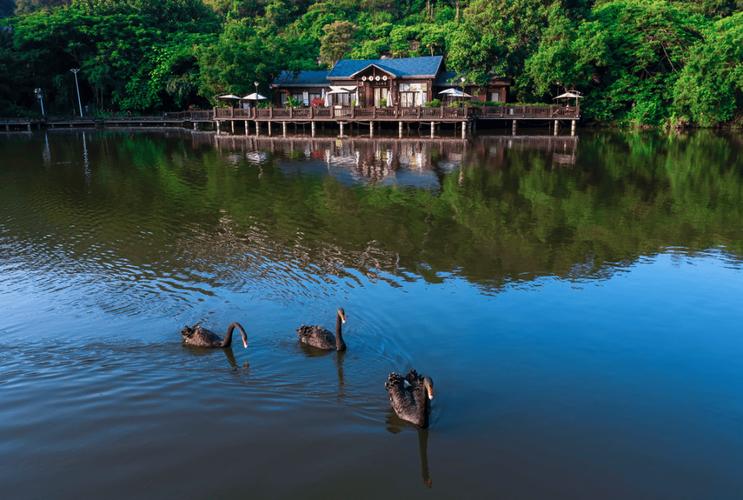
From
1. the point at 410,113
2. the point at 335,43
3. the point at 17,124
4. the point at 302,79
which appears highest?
the point at 335,43

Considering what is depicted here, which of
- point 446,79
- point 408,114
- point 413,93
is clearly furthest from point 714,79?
point 408,114

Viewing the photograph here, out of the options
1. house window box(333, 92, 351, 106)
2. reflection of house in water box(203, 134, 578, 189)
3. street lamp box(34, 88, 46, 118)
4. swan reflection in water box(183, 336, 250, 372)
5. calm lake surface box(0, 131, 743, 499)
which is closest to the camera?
calm lake surface box(0, 131, 743, 499)

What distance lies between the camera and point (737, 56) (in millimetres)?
43094

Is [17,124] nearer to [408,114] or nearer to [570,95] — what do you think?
[408,114]

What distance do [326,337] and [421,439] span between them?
8.97 feet

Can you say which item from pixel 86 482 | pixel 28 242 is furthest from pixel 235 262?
pixel 86 482

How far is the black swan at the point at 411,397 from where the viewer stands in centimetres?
727

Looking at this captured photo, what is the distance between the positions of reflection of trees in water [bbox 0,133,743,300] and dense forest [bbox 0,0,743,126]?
1629cm

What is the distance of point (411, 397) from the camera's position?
7562 mm

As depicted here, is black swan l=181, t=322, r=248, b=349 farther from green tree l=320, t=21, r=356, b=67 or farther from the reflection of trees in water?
green tree l=320, t=21, r=356, b=67

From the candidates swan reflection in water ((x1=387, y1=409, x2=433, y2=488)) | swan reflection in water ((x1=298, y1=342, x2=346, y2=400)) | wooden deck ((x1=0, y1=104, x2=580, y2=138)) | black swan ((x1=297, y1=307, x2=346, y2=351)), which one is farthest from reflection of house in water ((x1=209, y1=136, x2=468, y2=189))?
swan reflection in water ((x1=387, y1=409, x2=433, y2=488))

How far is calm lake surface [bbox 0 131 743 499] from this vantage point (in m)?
6.68

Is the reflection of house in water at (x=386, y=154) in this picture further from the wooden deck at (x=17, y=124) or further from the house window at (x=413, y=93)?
the wooden deck at (x=17, y=124)

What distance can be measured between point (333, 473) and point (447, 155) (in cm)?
2800
